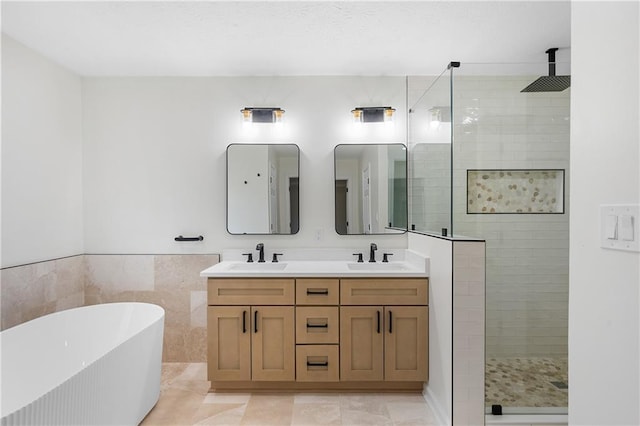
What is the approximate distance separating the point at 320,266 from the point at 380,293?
549mm

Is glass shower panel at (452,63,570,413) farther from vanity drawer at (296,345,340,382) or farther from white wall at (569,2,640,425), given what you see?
white wall at (569,2,640,425)

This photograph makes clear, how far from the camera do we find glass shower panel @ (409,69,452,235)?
2383mm

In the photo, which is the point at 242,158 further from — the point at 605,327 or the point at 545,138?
the point at 605,327

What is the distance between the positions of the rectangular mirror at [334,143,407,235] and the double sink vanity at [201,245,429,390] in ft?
2.11

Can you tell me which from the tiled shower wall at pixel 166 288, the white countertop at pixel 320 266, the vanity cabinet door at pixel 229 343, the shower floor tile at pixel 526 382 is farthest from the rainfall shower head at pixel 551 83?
the tiled shower wall at pixel 166 288

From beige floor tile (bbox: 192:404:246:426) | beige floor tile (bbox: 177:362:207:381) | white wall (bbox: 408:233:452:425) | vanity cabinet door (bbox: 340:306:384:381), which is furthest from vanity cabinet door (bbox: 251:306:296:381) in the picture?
white wall (bbox: 408:233:452:425)

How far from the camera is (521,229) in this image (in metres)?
2.46

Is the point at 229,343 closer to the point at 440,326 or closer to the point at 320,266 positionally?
the point at 320,266

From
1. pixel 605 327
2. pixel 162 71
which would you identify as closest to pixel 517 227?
pixel 605 327

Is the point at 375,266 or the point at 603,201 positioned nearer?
the point at 603,201

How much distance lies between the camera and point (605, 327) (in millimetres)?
973

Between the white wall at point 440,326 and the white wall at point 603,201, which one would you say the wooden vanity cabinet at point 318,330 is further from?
the white wall at point 603,201

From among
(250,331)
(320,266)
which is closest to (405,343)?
(320,266)

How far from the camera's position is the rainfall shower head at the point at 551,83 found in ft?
7.66
